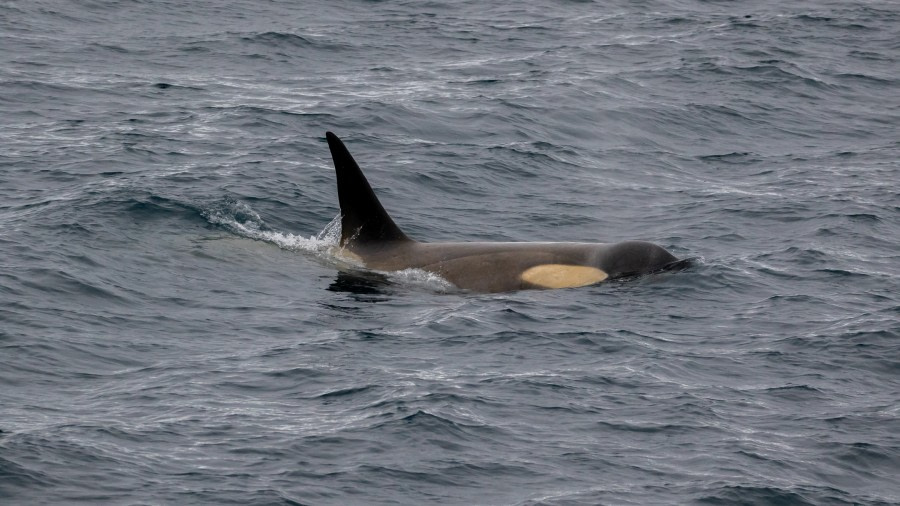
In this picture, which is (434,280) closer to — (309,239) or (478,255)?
(478,255)

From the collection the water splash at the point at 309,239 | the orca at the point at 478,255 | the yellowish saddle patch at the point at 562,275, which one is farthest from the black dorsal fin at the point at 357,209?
the yellowish saddle patch at the point at 562,275

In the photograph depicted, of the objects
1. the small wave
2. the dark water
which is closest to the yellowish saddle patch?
the dark water

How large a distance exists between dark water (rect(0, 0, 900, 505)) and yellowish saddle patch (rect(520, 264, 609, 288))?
1.42ft

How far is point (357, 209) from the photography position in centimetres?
1969

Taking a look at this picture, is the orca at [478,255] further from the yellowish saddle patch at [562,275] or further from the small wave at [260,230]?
the small wave at [260,230]

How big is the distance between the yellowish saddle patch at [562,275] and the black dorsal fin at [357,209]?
219cm

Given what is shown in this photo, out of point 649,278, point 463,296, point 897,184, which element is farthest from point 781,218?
point 463,296

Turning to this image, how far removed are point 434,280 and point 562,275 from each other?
5.83 ft

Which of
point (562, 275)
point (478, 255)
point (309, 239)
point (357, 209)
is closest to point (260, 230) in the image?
point (309, 239)

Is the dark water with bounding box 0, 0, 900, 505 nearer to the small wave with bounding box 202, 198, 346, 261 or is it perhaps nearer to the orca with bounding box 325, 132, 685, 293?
the small wave with bounding box 202, 198, 346, 261

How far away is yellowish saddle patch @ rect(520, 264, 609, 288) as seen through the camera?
1864cm

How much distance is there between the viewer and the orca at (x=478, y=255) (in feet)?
61.5

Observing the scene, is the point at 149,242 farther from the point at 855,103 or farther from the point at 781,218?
the point at 855,103

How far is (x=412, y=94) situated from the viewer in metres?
30.4
